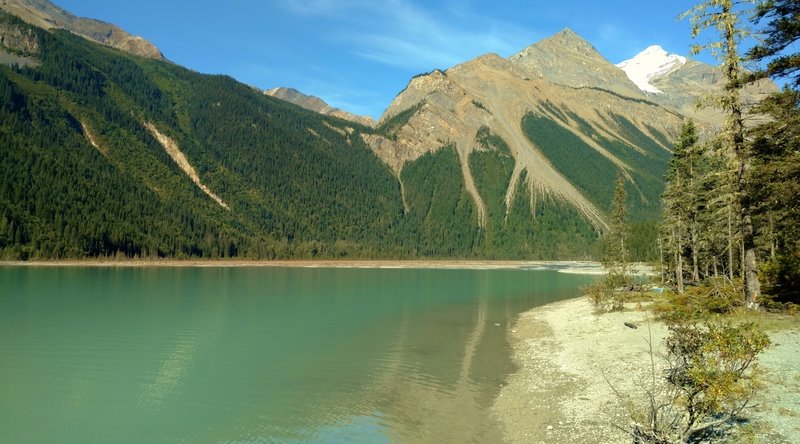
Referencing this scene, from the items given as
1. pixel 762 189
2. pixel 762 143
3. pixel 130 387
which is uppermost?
pixel 762 143

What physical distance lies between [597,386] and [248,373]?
56.9ft

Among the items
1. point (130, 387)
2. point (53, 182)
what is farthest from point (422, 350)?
point (53, 182)

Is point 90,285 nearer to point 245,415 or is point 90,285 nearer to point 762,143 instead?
point 245,415

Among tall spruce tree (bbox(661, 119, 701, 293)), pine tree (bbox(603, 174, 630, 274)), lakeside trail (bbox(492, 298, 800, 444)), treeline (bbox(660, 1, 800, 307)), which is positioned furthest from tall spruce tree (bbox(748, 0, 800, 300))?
pine tree (bbox(603, 174, 630, 274))

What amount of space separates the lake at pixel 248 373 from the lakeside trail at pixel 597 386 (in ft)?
4.21

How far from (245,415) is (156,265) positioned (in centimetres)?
15974

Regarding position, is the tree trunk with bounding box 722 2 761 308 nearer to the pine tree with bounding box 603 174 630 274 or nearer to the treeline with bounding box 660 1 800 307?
the treeline with bounding box 660 1 800 307

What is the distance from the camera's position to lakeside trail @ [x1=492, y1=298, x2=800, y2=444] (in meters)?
15.3

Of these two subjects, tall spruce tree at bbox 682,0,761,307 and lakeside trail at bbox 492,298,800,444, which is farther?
tall spruce tree at bbox 682,0,761,307

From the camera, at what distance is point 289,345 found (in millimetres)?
36281

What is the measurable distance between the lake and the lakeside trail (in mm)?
1284

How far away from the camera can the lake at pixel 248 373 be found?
19484 mm

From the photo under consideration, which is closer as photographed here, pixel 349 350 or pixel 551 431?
pixel 551 431

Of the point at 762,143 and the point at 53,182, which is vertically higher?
the point at 53,182
